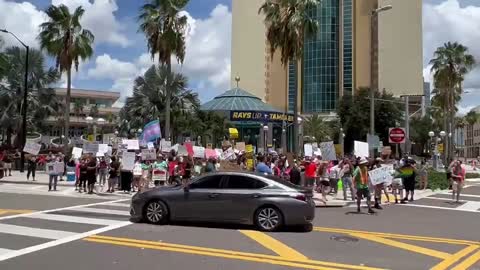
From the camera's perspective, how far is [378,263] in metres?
8.71

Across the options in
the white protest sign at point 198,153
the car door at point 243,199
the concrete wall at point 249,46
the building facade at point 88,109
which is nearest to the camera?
the car door at point 243,199

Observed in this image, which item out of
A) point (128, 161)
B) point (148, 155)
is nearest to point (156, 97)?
point (148, 155)

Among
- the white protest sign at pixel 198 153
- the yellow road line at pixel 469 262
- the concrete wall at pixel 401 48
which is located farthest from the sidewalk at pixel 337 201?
the concrete wall at pixel 401 48

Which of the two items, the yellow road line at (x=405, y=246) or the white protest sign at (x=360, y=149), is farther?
the white protest sign at (x=360, y=149)

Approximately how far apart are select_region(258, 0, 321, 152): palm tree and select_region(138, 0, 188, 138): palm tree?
5.91 m

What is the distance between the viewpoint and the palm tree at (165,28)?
30516 mm

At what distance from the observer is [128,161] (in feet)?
70.1

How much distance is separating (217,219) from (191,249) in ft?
8.57

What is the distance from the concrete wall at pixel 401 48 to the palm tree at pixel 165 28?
79.5m

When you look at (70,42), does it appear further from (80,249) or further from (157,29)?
(80,249)

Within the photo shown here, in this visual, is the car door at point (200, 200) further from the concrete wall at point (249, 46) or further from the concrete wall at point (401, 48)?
the concrete wall at point (401, 48)

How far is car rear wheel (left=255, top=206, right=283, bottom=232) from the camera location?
11.8m

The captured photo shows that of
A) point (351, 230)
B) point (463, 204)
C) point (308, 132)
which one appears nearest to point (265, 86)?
point (308, 132)

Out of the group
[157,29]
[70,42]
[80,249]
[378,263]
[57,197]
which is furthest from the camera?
[70,42]
